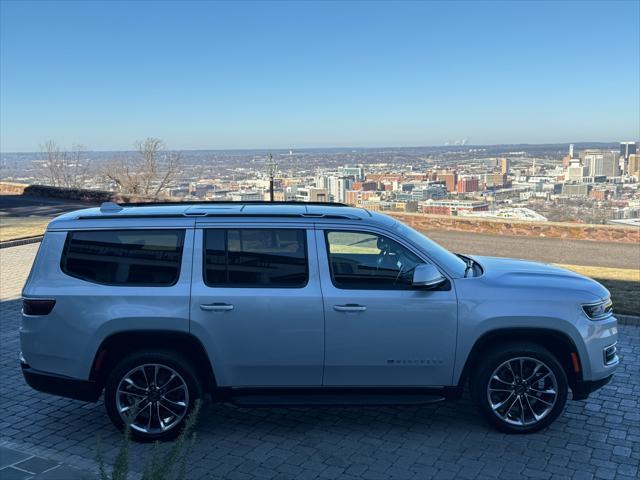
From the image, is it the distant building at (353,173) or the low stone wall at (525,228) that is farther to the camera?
the distant building at (353,173)

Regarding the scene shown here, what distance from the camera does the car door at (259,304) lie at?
5.06 meters

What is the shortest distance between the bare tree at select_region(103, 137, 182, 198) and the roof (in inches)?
1353

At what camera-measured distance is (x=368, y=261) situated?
5273 mm

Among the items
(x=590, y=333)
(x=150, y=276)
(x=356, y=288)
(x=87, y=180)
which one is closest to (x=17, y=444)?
(x=150, y=276)

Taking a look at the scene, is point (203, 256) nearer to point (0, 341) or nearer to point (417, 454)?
point (417, 454)

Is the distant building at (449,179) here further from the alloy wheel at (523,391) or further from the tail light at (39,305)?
the tail light at (39,305)

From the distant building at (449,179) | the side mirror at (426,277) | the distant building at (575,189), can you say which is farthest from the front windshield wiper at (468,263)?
the distant building at (449,179)

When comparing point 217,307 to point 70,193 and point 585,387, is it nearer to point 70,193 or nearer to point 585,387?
point 585,387

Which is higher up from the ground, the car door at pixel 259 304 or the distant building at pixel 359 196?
the car door at pixel 259 304

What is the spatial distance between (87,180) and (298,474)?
50.3 m

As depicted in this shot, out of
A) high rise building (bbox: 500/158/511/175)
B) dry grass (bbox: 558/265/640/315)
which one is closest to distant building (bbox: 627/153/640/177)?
high rise building (bbox: 500/158/511/175)

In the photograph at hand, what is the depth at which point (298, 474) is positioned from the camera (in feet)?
15.1

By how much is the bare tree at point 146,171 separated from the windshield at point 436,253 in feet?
115

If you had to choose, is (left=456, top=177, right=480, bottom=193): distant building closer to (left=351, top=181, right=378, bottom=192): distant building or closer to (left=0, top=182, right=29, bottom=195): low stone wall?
(left=351, top=181, right=378, bottom=192): distant building
